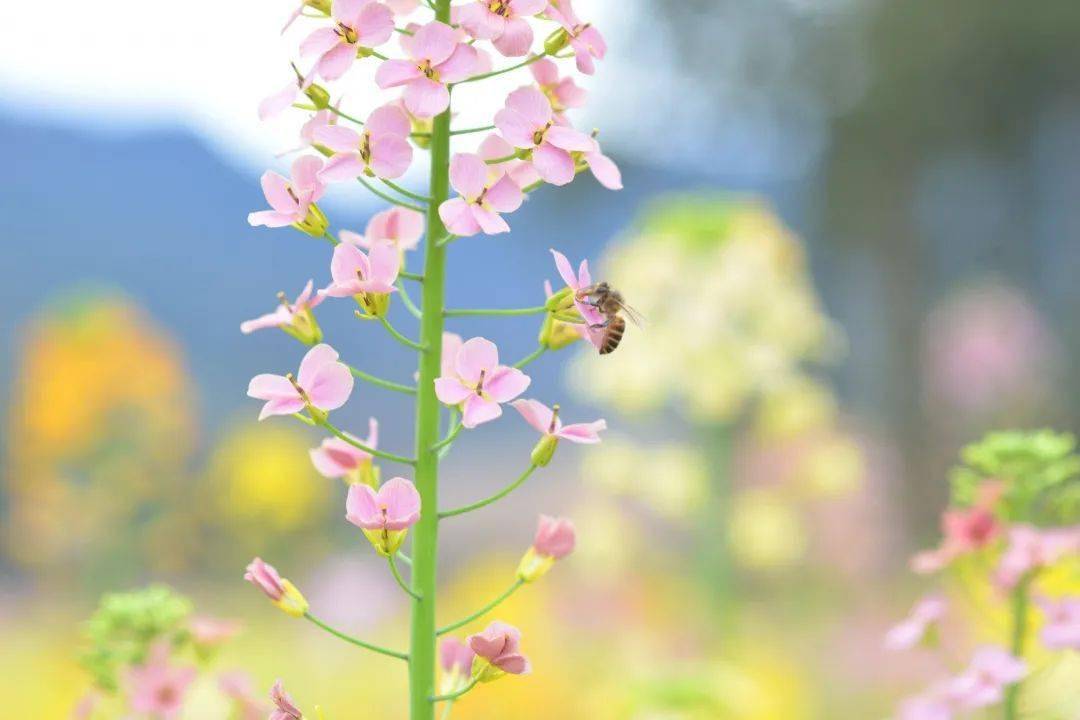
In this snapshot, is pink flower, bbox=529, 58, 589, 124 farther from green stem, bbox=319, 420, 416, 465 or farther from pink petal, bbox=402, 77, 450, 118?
green stem, bbox=319, 420, 416, 465

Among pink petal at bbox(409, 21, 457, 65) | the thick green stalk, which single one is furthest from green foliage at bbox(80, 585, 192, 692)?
pink petal at bbox(409, 21, 457, 65)

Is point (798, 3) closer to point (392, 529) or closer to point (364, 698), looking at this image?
point (364, 698)

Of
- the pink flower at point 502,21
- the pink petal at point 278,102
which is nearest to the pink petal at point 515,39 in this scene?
the pink flower at point 502,21

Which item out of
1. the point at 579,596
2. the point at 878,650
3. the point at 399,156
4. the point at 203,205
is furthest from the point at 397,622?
the point at 203,205

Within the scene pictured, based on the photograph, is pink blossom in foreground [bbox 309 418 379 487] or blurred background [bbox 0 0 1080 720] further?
blurred background [bbox 0 0 1080 720]

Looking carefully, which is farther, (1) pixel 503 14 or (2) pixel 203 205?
(2) pixel 203 205

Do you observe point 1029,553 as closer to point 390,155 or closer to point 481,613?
point 481,613

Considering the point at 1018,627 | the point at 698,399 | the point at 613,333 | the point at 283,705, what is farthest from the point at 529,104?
the point at 698,399
